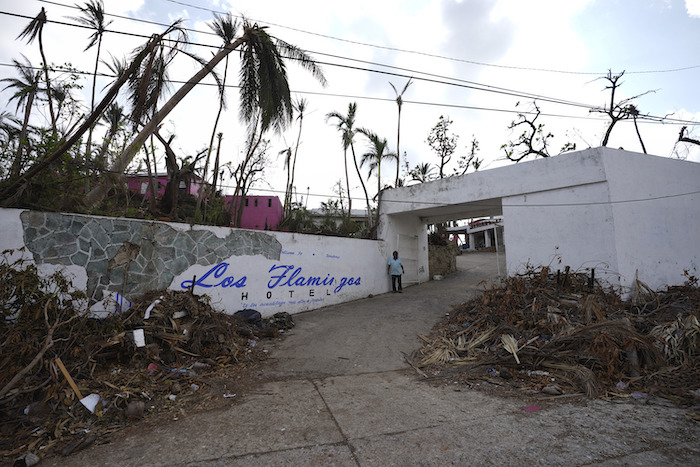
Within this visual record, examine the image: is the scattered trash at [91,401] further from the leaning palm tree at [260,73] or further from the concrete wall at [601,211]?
the concrete wall at [601,211]

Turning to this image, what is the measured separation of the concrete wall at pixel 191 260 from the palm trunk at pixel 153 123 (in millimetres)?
1523

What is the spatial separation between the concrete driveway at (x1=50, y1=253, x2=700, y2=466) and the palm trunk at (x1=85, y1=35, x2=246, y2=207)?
18.8 feet

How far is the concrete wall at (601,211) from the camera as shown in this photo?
26.0 ft

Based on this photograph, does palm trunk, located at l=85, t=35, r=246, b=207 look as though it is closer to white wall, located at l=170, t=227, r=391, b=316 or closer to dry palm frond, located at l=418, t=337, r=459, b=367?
white wall, located at l=170, t=227, r=391, b=316

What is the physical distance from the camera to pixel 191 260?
6.79 meters

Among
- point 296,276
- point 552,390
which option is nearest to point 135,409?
point 552,390

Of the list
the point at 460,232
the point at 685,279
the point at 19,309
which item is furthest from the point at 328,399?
the point at 460,232

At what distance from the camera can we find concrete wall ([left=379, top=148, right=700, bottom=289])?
7934mm

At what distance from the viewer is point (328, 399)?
12.7ft

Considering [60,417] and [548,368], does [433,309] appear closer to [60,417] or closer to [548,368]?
[548,368]

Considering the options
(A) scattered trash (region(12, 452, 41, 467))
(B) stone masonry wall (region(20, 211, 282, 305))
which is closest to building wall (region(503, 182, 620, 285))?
(B) stone masonry wall (region(20, 211, 282, 305))

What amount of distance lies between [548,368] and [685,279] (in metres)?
8.20

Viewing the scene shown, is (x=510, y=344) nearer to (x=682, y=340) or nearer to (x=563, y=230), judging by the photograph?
(x=682, y=340)

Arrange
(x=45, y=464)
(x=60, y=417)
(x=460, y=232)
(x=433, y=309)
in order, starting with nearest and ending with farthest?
(x=45, y=464), (x=60, y=417), (x=433, y=309), (x=460, y=232)
